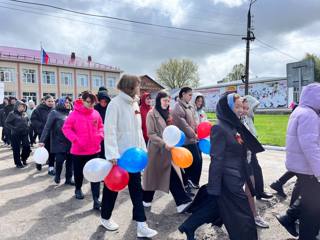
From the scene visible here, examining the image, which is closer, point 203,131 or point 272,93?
point 203,131

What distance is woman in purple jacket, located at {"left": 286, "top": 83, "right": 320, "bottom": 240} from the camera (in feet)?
10.6

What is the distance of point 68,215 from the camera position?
4.70 metres

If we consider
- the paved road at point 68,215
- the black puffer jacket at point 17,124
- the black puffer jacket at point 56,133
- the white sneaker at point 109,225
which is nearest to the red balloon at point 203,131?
the paved road at point 68,215

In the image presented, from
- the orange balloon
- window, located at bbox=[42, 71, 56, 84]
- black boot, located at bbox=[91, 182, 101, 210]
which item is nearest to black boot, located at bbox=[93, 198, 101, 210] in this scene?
black boot, located at bbox=[91, 182, 101, 210]

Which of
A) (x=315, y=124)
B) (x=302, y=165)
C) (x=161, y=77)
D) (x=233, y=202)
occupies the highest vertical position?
(x=161, y=77)

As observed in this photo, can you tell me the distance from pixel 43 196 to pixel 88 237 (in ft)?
7.27

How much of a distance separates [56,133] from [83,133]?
1.72 m

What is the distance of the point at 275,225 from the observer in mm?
A: 4246

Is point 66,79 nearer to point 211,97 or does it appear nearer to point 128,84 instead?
point 211,97

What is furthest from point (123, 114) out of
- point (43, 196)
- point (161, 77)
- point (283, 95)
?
point (161, 77)

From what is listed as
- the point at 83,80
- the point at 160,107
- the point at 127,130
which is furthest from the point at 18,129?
the point at 83,80

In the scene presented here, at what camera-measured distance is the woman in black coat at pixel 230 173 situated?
3.15 metres

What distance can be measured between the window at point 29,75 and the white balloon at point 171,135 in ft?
157

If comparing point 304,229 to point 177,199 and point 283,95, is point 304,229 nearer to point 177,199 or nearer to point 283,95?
point 177,199
